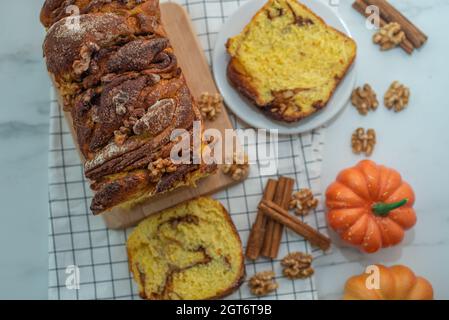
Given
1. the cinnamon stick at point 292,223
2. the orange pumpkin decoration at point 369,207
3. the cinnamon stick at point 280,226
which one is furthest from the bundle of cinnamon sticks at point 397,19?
the cinnamon stick at point 292,223

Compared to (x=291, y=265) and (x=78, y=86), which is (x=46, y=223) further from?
(x=291, y=265)

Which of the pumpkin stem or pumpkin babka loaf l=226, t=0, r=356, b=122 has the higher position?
pumpkin babka loaf l=226, t=0, r=356, b=122

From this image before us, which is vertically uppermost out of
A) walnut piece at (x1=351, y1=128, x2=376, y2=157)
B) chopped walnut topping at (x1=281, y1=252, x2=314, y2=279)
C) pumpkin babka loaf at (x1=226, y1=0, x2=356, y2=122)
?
pumpkin babka loaf at (x1=226, y1=0, x2=356, y2=122)

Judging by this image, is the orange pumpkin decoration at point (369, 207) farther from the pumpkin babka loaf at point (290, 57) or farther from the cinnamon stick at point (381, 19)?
the cinnamon stick at point (381, 19)

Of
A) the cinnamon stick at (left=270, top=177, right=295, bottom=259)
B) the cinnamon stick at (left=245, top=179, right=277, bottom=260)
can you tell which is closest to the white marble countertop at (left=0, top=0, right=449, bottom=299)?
the cinnamon stick at (left=270, top=177, right=295, bottom=259)

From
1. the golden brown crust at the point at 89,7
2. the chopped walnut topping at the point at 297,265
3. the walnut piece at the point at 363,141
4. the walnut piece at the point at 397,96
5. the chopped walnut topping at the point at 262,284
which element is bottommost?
the chopped walnut topping at the point at 262,284

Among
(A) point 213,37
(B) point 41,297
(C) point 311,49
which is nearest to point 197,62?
(A) point 213,37

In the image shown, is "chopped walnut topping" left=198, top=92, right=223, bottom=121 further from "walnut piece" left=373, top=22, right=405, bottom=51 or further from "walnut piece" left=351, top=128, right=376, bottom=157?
"walnut piece" left=373, top=22, right=405, bottom=51

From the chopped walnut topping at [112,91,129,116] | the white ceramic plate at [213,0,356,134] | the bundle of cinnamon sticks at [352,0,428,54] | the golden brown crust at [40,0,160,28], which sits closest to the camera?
the chopped walnut topping at [112,91,129,116]
